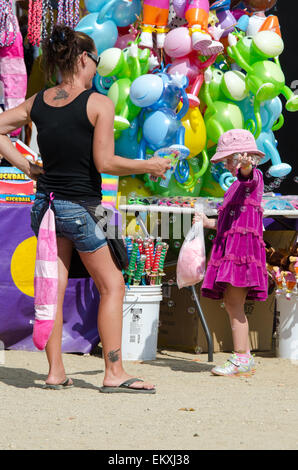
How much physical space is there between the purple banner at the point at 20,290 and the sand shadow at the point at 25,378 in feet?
1.52

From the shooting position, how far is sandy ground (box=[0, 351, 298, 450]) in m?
2.61

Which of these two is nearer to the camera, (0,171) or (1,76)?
(0,171)

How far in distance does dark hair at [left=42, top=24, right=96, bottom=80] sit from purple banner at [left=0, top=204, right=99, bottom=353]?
4.32ft

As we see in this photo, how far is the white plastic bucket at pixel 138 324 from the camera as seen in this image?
4512 millimetres

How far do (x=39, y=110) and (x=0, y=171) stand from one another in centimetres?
128

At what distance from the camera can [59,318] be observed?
3.47 meters

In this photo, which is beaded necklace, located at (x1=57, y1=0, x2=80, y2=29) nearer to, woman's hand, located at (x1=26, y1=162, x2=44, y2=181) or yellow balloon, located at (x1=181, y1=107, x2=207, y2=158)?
→ yellow balloon, located at (x1=181, y1=107, x2=207, y2=158)

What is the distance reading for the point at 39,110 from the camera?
334 centimetres

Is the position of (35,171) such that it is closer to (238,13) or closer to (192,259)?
(192,259)

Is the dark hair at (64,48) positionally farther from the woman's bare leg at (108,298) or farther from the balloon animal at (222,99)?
the balloon animal at (222,99)

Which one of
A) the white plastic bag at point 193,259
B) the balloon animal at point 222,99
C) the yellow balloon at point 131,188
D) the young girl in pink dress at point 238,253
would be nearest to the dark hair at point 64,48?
the young girl in pink dress at point 238,253

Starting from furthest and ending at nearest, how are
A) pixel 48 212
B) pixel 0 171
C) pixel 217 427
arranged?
pixel 0 171, pixel 48 212, pixel 217 427
